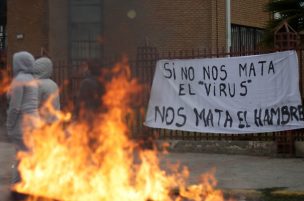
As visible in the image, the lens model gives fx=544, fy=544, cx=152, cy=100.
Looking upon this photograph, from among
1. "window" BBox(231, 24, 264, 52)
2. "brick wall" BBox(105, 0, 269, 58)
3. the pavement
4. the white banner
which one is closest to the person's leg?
the pavement

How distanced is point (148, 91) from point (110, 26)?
6.35 metres

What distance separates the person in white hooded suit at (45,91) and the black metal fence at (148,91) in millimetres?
4115

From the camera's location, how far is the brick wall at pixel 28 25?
17.0 meters

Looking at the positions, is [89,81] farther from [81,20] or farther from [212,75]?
[81,20]

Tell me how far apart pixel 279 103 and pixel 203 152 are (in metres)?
1.89

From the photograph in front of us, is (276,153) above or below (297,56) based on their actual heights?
below

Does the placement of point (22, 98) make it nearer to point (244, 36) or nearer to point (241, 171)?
point (241, 171)

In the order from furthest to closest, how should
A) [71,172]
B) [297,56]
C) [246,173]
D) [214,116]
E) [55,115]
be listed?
[214,116], [297,56], [246,173], [55,115], [71,172]

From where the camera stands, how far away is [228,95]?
1008cm

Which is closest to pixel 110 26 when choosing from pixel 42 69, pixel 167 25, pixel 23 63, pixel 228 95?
pixel 167 25

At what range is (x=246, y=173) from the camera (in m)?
8.34

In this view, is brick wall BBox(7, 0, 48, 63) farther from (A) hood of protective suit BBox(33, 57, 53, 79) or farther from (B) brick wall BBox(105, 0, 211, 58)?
(A) hood of protective suit BBox(33, 57, 53, 79)

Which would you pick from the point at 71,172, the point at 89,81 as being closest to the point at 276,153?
the point at 89,81

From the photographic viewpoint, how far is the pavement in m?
7.22
